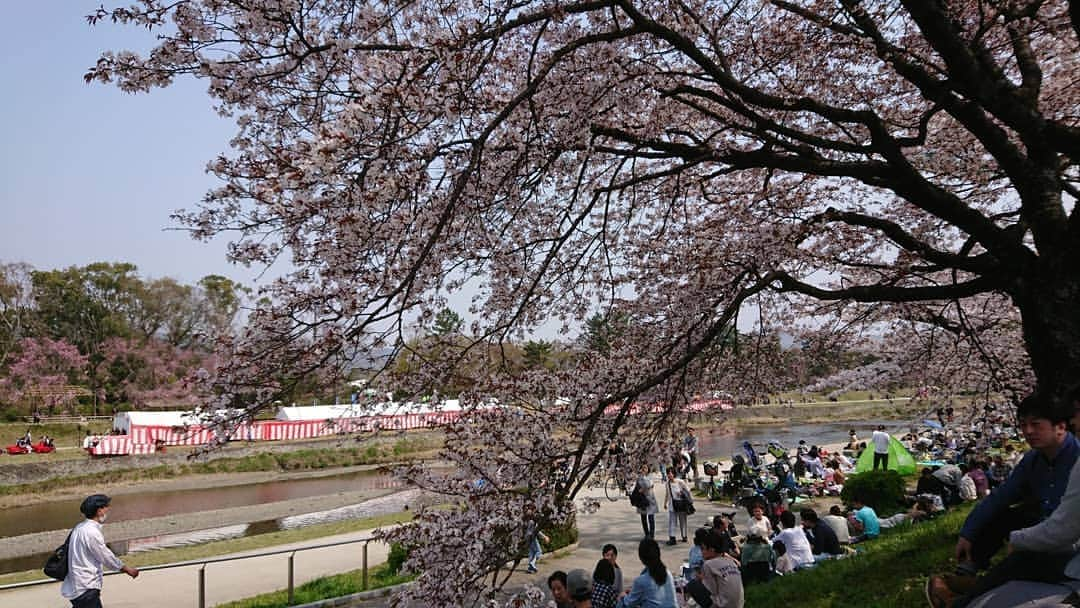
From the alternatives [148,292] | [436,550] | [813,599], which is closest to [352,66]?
[436,550]

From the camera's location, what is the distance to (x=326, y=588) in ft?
27.0

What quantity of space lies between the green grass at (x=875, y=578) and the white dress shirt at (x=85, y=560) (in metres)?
5.83

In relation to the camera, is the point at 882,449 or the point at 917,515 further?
the point at 882,449

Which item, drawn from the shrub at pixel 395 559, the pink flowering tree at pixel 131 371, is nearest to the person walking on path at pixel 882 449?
the shrub at pixel 395 559

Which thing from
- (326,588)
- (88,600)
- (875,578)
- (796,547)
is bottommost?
(326,588)

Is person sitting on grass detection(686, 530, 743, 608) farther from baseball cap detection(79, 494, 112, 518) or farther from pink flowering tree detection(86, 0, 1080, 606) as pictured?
baseball cap detection(79, 494, 112, 518)

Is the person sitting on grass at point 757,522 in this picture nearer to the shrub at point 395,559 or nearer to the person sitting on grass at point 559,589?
the person sitting on grass at point 559,589

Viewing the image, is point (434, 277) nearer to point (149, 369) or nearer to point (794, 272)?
point (794, 272)

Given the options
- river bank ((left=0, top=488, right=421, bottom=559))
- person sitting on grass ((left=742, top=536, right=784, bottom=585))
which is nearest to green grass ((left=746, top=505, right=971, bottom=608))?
person sitting on grass ((left=742, top=536, right=784, bottom=585))

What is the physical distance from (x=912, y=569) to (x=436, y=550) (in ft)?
14.2

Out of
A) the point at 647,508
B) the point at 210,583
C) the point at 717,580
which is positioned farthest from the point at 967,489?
the point at 210,583

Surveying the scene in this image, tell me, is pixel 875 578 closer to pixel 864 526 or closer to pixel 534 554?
pixel 864 526

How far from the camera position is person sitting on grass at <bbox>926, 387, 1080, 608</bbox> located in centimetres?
230

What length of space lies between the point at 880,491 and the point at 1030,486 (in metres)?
9.16
